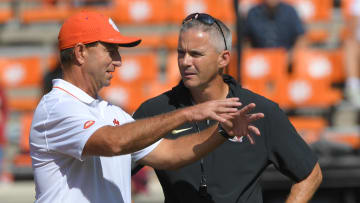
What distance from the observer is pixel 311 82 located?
995 centimetres

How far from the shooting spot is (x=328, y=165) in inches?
199

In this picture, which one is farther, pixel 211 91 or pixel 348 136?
pixel 348 136

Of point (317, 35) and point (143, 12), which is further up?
point (143, 12)

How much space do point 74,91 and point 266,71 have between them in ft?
24.0

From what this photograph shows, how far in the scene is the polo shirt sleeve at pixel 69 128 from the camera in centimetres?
291

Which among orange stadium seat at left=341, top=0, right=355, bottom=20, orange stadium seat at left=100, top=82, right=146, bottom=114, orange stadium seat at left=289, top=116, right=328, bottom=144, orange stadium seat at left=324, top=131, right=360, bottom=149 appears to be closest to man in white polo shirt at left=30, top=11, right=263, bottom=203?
orange stadium seat at left=289, top=116, right=328, bottom=144

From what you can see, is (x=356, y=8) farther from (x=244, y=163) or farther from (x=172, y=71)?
(x=244, y=163)

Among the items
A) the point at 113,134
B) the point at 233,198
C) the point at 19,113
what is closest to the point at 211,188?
the point at 233,198

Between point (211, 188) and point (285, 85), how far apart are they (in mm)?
6538

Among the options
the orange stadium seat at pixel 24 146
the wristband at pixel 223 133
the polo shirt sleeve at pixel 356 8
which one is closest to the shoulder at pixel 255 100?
the wristband at pixel 223 133

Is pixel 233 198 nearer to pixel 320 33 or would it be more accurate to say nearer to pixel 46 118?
pixel 46 118

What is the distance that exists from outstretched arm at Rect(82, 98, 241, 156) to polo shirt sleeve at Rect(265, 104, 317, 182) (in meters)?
0.86

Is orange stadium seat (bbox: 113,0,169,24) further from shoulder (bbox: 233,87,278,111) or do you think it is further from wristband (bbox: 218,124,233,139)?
wristband (bbox: 218,124,233,139)

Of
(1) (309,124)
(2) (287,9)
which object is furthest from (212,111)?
(2) (287,9)
